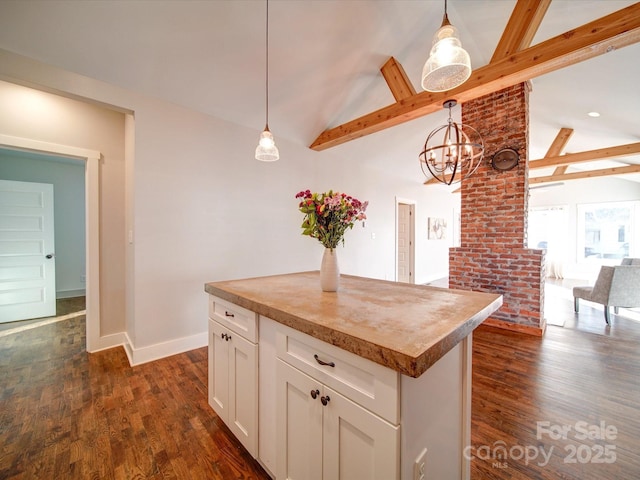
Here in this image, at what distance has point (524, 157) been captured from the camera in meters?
3.18

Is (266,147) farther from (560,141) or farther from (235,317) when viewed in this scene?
(560,141)

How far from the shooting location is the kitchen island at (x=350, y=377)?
0.76 m

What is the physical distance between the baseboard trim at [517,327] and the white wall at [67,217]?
7210mm

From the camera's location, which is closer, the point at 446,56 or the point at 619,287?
the point at 446,56

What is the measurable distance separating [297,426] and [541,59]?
3033 mm

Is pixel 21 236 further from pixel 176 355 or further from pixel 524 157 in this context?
pixel 524 157

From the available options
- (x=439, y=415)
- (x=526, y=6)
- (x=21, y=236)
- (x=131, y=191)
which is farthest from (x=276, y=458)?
(x=21, y=236)

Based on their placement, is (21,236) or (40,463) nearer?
(40,463)

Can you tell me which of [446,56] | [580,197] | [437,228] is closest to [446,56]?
→ [446,56]

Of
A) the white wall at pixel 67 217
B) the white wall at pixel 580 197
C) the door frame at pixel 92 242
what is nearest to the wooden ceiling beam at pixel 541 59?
the door frame at pixel 92 242

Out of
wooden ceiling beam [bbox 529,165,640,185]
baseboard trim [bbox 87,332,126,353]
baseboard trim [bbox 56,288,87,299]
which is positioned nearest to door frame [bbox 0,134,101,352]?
baseboard trim [bbox 87,332,126,353]

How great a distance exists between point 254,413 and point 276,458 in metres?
0.22

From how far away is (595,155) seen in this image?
451 centimetres

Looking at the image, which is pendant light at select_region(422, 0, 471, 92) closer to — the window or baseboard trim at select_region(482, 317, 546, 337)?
baseboard trim at select_region(482, 317, 546, 337)
